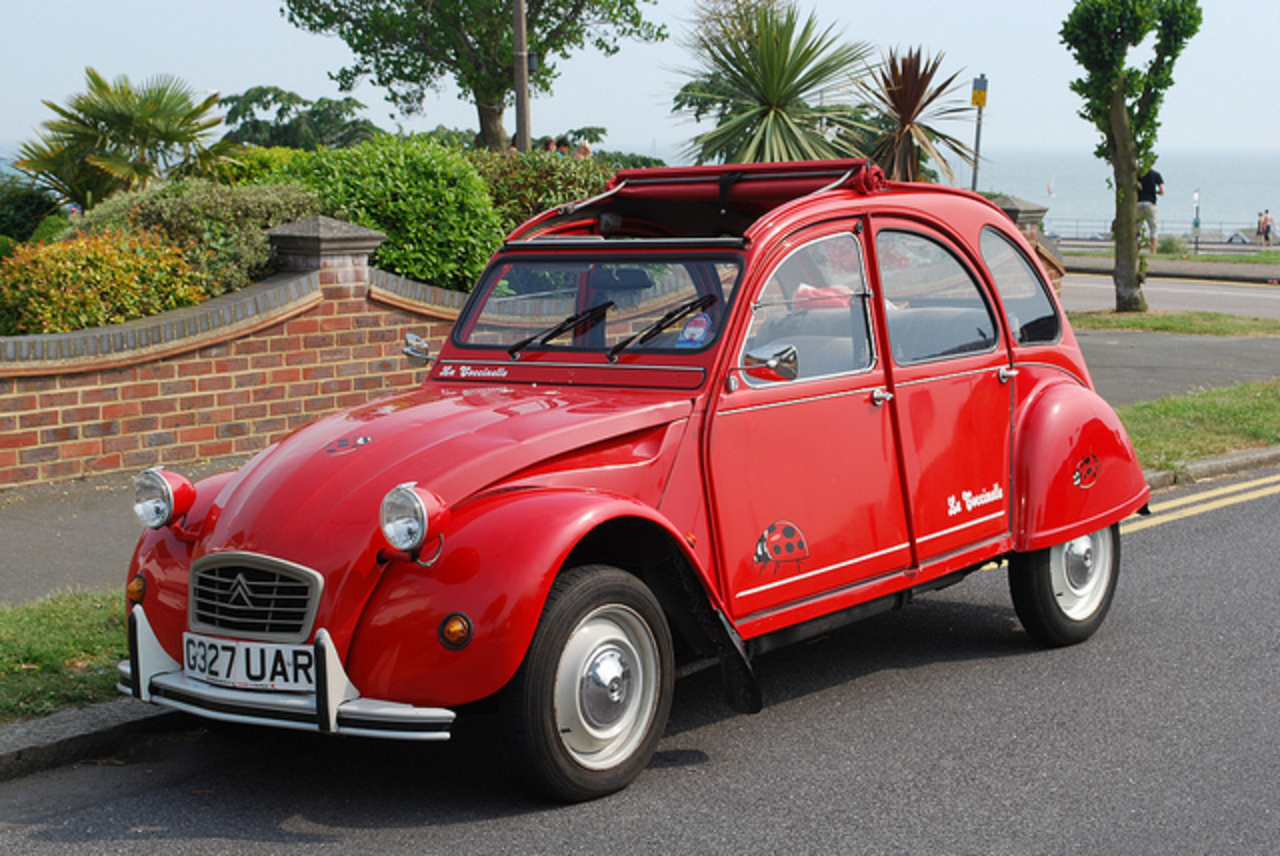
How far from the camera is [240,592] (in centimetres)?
429

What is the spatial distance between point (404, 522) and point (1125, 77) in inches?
741

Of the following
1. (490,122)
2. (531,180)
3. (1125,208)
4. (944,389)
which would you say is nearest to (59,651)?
(944,389)

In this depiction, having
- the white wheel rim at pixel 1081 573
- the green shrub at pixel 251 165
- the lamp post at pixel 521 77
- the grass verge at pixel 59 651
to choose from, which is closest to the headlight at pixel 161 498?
the grass verge at pixel 59 651

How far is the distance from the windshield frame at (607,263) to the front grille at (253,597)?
5.11 ft

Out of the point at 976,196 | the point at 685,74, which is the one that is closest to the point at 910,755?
the point at 976,196

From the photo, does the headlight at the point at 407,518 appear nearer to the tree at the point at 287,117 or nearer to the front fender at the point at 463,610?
the front fender at the point at 463,610

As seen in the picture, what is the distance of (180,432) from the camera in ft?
31.7

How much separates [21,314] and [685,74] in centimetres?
722

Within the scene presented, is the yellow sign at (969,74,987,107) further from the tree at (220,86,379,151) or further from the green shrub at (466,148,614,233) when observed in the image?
the tree at (220,86,379,151)

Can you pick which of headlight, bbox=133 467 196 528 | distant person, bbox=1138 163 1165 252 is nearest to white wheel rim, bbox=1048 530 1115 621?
headlight, bbox=133 467 196 528

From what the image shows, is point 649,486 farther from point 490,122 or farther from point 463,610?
point 490,122

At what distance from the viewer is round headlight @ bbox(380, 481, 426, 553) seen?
4.09 metres

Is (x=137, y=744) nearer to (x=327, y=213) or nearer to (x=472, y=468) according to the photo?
(x=472, y=468)

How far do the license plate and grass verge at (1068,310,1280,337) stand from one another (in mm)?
16977
